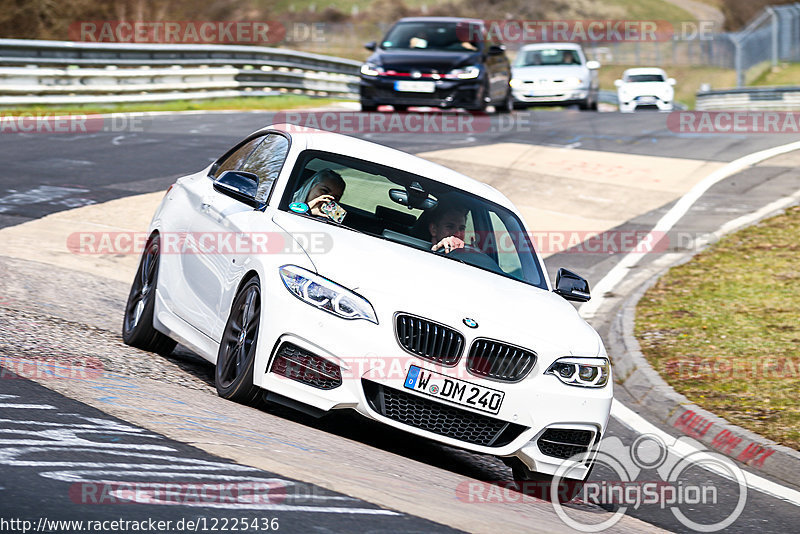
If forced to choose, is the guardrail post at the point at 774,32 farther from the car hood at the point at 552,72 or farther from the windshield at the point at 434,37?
the windshield at the point at 434,37

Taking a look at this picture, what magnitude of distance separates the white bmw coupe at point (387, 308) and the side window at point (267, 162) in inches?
0.8

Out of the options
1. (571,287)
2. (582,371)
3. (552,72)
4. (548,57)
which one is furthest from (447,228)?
(548,57)

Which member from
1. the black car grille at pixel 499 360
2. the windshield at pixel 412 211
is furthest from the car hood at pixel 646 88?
the black car grille at pixel 499 360

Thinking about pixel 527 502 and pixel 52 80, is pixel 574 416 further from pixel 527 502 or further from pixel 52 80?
pixel 52 80

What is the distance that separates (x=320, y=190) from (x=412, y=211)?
0.63 meters

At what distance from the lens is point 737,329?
425 inches

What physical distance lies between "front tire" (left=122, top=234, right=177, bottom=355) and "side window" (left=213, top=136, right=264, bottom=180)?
644 mm

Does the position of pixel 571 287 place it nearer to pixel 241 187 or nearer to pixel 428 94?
pixel 241 187

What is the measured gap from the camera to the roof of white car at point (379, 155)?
7.43 metres

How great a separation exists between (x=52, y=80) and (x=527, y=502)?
18.6 m

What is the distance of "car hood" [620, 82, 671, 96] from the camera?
1453 inches

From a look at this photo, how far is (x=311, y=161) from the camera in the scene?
7.29m

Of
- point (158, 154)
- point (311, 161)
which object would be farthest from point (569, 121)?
point (311, 161)

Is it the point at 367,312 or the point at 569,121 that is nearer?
the point at 367,312
